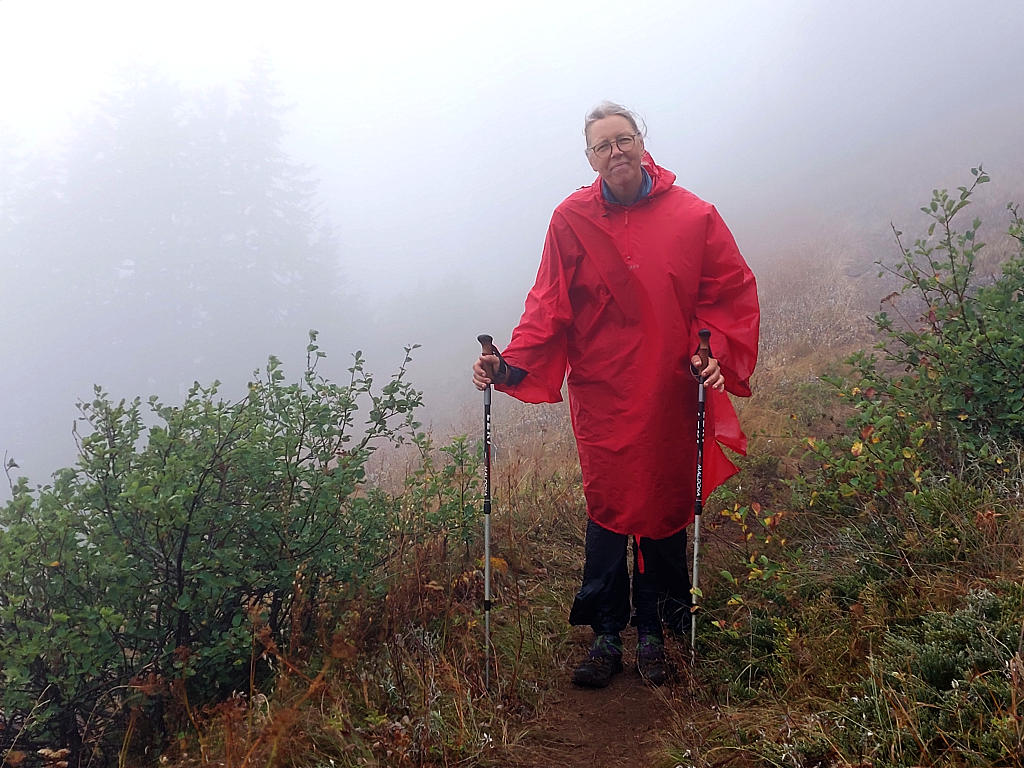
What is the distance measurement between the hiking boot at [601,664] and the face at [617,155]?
223 cm

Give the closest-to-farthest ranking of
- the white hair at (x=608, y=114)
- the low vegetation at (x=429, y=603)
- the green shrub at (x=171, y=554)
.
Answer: the low vegetation at (x=429, y=603) → the green shrub at (x=171, y=554) → the white hair at (x=608, y=114)

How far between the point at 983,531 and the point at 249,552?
A: 11.1 feet

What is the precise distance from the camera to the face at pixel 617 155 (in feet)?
10.3

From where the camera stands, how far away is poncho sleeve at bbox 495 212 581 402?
10.8 ft

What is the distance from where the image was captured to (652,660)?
3.19 metres

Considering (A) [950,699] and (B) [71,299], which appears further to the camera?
(B) [71,299]

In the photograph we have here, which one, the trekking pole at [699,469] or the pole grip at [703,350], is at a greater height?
the pole grip at [703,350]

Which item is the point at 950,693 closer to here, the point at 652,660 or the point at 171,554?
the point at 652,660

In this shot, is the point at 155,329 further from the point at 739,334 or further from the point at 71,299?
the point at 739,334

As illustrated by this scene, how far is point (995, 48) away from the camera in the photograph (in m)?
31.5

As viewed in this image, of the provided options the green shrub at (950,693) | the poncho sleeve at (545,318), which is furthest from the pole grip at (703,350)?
the green shrub at (950,693)

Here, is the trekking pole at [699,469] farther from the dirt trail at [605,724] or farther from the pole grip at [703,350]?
the dirt trail at [605,724]

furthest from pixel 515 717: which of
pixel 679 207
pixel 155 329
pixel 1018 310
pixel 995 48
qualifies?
pixel 995 48

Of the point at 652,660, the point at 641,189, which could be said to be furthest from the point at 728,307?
the point at 652,660
